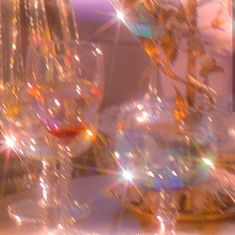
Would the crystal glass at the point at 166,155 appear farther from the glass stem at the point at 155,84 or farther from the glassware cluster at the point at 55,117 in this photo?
the glass stem at the point at 155,84

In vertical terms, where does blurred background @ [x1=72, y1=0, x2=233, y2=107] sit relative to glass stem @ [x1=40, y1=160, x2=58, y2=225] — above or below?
above

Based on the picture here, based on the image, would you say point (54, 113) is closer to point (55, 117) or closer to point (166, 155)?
point (55, 117)

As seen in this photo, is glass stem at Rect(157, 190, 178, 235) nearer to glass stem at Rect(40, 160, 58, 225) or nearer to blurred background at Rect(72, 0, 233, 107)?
glass stem at Rect(40, 160, 58, 225)

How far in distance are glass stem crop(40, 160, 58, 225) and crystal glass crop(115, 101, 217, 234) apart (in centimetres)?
9

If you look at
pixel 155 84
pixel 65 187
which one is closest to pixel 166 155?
pixel 65 187

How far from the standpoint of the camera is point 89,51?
1.97 feet

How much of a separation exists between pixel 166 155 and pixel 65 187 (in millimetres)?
162

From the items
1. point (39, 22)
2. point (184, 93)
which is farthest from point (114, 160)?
point (39, 22)

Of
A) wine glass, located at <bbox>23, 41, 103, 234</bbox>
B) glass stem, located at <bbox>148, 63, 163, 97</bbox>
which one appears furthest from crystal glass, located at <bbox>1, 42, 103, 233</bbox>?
glass stem, located at <bbox>148, 63, 163, 97</bbox>

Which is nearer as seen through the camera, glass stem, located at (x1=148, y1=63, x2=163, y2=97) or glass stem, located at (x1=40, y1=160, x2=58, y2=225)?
glass stem, located at (x1=40, y1=160, x2=58, y2=225)

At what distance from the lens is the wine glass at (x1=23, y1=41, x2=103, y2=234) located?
0.54 metres

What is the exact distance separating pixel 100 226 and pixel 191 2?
0.28 meters

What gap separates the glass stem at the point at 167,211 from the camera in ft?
1.76

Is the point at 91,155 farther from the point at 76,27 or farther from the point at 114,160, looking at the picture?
the point at 76,27
